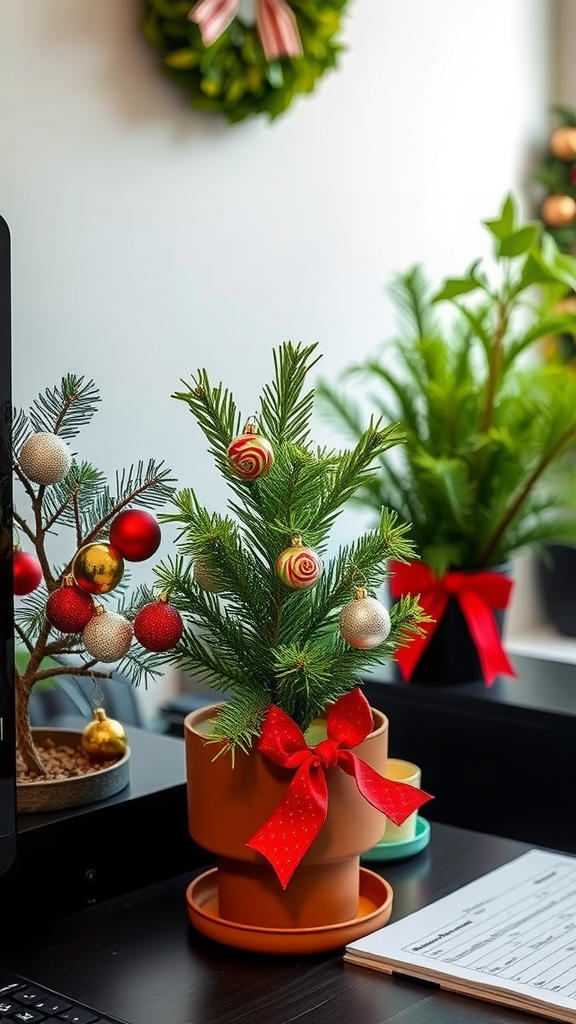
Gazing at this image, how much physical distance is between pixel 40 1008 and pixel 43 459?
346 millimetres

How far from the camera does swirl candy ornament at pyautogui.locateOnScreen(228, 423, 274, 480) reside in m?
0.80

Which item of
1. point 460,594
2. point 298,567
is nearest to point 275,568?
point 298,567

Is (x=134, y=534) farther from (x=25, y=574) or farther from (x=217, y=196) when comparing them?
(x=217, y=196)

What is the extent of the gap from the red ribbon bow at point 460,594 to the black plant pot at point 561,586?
68 centimetres

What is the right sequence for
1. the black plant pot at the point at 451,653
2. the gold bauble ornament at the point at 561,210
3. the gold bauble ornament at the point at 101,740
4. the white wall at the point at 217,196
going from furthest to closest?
1. the gold bauble ornament at the point at 561,210
2. the black plant pot at the point at 451,653
3. the white wall at the point at 217,196
4. the gold bauble ornament at the point at 101,740

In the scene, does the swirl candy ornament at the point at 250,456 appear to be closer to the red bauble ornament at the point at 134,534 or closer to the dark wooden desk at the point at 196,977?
the red bauble ornament at the point at 134,534

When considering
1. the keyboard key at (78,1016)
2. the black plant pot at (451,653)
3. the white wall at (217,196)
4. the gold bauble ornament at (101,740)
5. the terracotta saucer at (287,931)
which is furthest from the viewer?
the black plant pot at (451,653)

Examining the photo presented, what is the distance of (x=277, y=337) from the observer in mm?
1792

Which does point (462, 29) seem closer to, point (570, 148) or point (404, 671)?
point (570, 148)

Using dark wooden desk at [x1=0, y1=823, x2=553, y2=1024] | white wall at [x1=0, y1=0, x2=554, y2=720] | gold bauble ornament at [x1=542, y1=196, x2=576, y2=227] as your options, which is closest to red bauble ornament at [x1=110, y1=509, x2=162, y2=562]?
dark wooden desk at [x1=0, y1=823, x2=553, y2=1024]

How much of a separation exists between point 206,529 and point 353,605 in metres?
0.11

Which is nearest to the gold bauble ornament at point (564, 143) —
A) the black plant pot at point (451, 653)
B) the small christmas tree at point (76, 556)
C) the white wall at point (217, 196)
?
the white wall at point (217, 196)

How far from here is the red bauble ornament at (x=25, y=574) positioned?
0.92 m

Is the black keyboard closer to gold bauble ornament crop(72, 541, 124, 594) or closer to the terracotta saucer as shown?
the terracotta saucer
